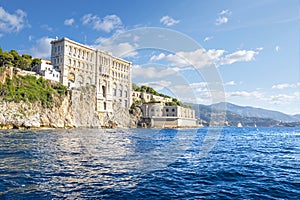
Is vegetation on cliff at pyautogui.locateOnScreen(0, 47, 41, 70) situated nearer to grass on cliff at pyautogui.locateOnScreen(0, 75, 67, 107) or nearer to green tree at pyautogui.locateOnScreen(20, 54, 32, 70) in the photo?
green tree at pyautogui.locateOnScreen(20, 54, 32, 70)

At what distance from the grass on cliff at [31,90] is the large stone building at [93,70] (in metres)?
8.31

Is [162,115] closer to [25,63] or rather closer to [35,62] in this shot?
[35,62]

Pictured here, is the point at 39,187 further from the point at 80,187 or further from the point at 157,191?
the point at 157,191

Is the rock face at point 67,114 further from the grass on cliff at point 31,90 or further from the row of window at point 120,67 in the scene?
the row of window at point 120,67

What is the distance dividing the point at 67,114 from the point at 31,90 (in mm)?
11742

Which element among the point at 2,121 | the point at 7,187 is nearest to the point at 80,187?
the point at 7,187

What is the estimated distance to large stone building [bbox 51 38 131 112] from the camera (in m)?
76.7

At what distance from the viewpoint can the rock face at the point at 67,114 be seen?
4988cm

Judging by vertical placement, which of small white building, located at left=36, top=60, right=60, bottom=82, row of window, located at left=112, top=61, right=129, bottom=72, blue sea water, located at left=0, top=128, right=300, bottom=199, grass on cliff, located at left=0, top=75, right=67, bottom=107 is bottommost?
blue sea water, located at left=0, top=128, right=300, bottom=199

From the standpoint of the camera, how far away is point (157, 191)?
8812mm

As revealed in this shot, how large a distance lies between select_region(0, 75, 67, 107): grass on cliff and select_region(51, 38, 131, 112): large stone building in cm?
831

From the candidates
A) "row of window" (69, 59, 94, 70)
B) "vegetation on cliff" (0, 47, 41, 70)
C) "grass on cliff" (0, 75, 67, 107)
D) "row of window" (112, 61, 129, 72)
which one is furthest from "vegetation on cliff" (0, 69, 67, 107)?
"row of window" (112, 61, 129, 72)

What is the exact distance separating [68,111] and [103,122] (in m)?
14.9

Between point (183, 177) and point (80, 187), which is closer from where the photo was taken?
point (80, 187)
